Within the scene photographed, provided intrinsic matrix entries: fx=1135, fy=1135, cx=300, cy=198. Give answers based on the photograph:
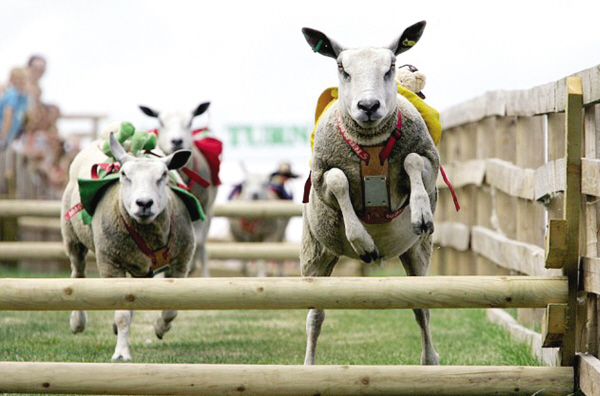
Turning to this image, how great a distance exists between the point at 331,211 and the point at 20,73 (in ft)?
53.1

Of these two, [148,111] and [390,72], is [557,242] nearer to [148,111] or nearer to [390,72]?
[390,72]

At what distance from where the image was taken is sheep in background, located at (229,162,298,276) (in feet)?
57.8

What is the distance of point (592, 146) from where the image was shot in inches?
240

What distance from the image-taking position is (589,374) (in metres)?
5.58

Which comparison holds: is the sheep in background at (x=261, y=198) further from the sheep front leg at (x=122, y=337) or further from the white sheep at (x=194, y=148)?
the sheep front leg at (x=122, y=337)

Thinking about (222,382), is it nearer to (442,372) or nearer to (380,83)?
(442,372)

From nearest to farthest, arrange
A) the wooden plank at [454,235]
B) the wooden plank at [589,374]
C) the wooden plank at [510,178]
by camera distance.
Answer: the wooden plank at [589,374] < the wooden plank at [510,178] < the wooden plank at [454,235]

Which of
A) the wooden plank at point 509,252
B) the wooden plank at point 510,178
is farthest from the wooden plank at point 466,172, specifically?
the wooden plank at point 509,252

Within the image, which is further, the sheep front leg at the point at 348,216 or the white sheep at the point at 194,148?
the white sheep at the point at 194,148

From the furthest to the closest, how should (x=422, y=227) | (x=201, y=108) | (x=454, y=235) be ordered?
(x=454, y=235) < (x=201, y=108) < (x=422, y=227)

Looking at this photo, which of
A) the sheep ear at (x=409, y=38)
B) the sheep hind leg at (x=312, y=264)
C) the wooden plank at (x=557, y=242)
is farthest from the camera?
the sheep hind leg at (x=312, y=264)

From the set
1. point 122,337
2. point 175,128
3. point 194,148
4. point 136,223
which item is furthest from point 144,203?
point 194,148

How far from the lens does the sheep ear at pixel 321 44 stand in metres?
6.19

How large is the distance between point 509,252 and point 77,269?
3.69m
